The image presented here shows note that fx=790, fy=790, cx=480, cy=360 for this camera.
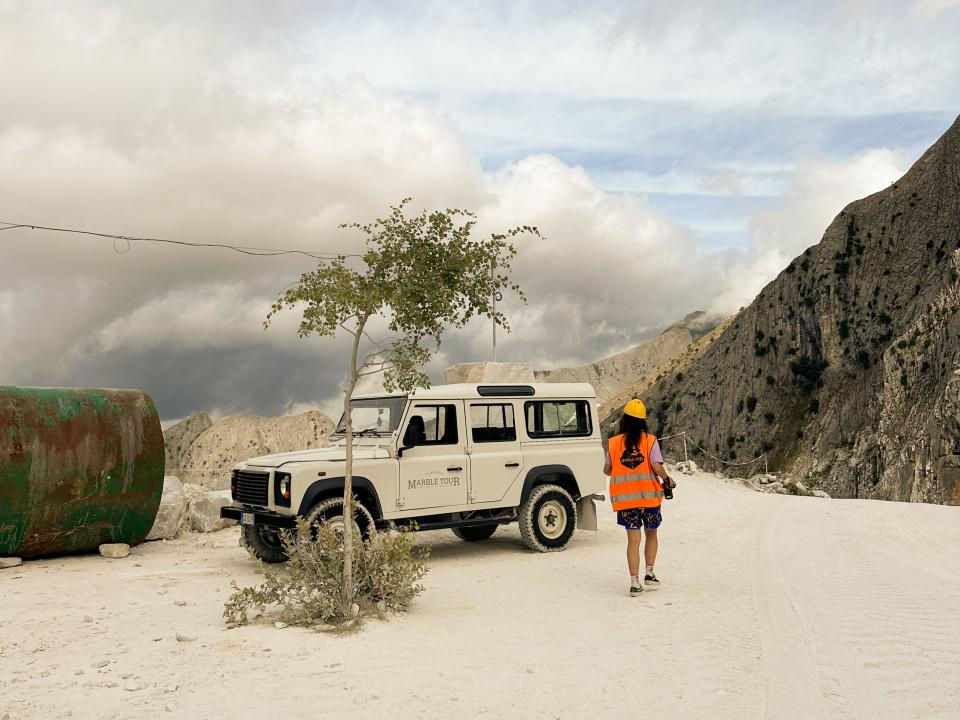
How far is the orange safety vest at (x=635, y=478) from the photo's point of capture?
8.20 m

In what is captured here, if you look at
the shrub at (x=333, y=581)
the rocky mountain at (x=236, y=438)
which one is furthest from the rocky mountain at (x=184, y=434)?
the shrub at (x=333, y=581)

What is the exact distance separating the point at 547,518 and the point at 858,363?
226 feet

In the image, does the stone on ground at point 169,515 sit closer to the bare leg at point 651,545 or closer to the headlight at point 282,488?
the headlight at point 282,488

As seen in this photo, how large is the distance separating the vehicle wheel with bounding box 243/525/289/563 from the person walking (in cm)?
452

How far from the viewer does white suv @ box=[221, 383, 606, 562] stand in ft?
31.1

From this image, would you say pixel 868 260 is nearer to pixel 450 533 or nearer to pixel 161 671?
pixel 450 533

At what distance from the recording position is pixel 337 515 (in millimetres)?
9445

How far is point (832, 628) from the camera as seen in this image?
6898 millimetres

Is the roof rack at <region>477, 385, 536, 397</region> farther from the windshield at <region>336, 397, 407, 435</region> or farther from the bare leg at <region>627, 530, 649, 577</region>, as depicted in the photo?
the bare leg at <region>627, 530, 649, 577</region>

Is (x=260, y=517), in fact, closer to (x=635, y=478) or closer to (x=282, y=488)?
(x=282, y=488)

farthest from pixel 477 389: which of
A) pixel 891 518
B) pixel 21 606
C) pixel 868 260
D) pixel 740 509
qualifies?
pixel 868 260

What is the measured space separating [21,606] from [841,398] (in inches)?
2856

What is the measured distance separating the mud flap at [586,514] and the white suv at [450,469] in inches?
0.6

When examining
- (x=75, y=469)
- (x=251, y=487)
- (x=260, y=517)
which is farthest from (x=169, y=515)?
(x=260, y=517)
